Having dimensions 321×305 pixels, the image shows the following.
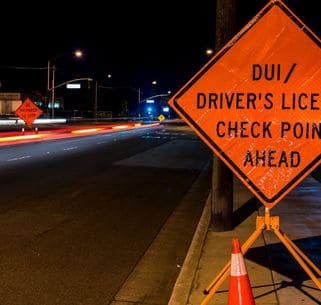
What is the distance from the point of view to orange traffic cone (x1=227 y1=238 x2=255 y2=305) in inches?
179

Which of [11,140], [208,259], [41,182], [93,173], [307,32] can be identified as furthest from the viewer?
[11,140]

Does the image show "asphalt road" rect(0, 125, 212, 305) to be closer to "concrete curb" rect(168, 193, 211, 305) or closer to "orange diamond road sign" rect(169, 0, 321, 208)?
"concrete curb" rect(168, 193, 211, 305)

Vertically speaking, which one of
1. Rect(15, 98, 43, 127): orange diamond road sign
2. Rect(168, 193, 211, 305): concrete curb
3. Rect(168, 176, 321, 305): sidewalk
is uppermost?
Rect(15, 98, 43, 127): orange diamond road sign

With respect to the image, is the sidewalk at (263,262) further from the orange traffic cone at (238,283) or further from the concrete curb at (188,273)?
the orange traffic cone at (238,283)

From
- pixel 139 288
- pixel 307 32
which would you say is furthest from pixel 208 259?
pixel 307 32

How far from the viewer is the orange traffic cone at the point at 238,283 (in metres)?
4.55

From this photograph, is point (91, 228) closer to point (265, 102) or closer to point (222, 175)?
point (222, 175)

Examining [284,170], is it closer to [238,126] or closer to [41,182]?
[238,126]

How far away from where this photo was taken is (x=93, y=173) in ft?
56.5

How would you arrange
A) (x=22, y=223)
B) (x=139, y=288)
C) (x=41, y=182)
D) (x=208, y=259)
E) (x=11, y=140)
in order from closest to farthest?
(x=139, y=288) → (x=208, y=259) → (x=22, y=223) → (x=41, y=182) → (x=11, y=140)

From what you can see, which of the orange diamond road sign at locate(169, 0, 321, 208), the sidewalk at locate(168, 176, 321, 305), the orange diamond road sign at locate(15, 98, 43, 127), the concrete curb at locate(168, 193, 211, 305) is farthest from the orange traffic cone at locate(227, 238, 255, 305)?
the orange diamond road sign at locate(15, 98, 43, 127)

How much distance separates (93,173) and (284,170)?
12520 millimetres

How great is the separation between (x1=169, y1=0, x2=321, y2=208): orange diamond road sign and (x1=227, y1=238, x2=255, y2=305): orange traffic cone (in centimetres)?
63

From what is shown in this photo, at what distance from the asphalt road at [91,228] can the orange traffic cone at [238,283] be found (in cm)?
157
